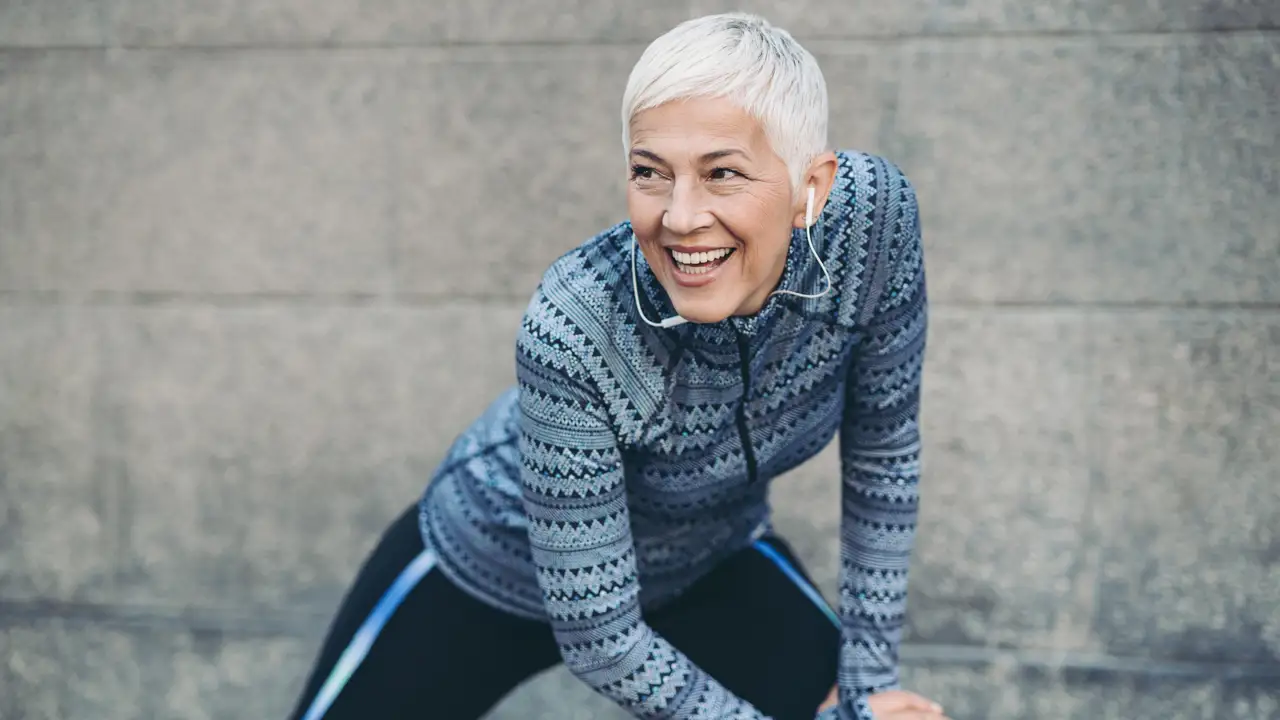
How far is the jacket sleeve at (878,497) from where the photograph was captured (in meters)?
2.00

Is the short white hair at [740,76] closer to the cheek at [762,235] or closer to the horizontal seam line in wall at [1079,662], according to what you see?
the cheek at [762,235]

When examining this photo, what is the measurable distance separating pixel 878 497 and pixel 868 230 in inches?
19.3

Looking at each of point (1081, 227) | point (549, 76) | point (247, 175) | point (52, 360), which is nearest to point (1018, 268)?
point (1081, 227)

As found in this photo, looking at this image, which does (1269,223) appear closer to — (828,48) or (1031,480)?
(1031,480)

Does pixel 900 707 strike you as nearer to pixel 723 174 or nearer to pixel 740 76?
pixel 723 174

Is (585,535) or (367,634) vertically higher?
(585,535)

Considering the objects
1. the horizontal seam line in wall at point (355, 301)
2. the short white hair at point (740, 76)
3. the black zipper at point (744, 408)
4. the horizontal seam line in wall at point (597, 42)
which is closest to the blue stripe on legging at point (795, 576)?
the black zipper at point (744, 408)

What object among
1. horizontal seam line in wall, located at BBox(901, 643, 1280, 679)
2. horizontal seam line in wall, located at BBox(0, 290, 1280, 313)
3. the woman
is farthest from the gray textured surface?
horizontal seam line in wall, located at BBox(901, 643, 1280, 679)

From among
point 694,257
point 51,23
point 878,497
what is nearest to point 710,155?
point 694,257

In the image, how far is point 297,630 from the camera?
136 inches

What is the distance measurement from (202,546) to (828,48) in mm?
2191

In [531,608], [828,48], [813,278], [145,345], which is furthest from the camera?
[145,345]

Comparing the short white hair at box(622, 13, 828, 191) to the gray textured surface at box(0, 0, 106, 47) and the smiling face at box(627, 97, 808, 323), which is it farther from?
the gray textured surface at box(0, 0, 106, 47)

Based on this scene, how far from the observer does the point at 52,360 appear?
3398 mm
